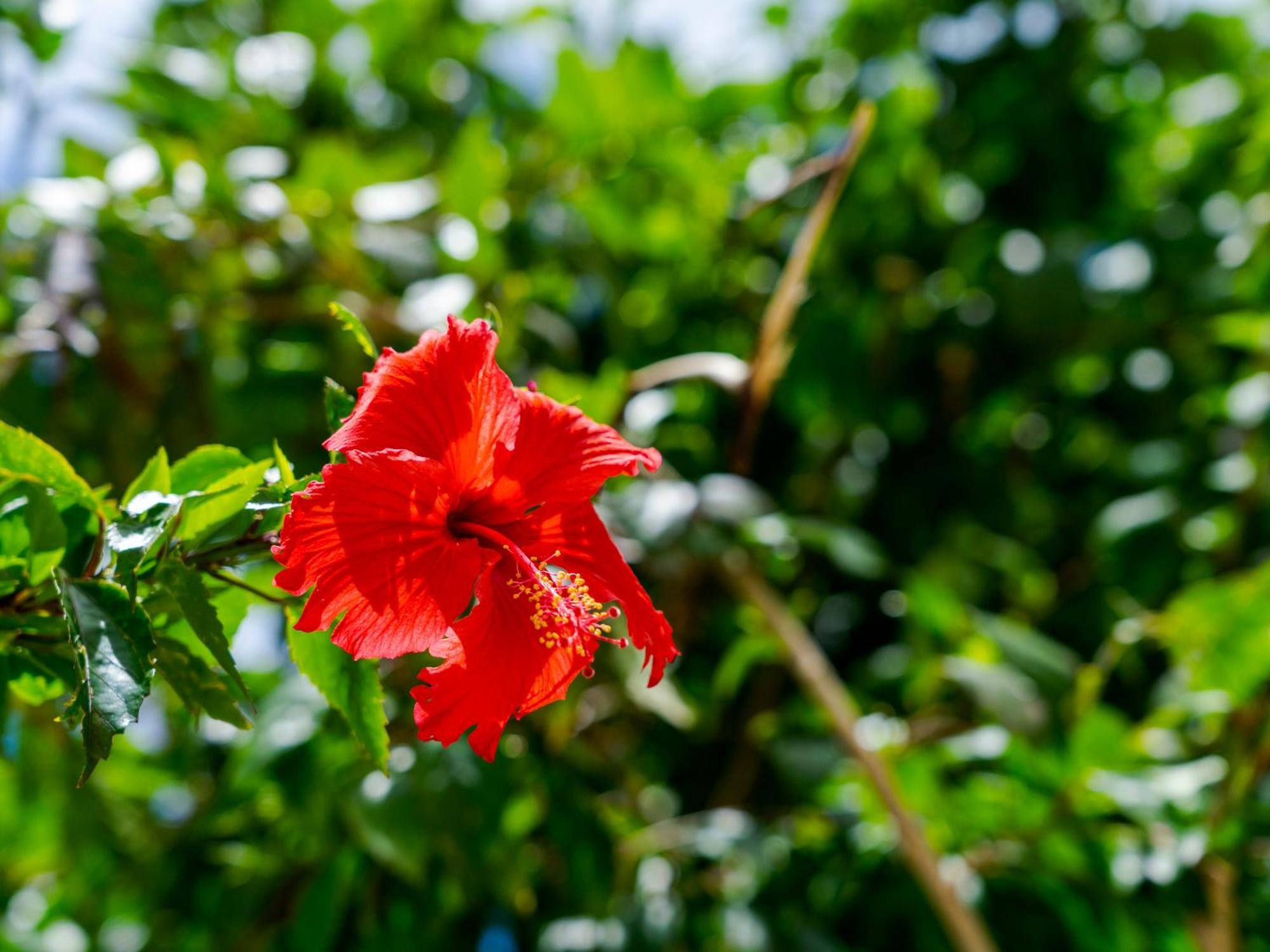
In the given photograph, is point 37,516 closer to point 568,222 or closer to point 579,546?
point 579,546

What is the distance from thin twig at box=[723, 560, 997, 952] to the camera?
0.96 m

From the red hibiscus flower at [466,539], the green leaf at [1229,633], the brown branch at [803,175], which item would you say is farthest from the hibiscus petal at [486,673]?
the green leaf at [1229,633]

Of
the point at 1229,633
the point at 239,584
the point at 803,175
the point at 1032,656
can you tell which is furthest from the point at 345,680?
the point at 1229,633

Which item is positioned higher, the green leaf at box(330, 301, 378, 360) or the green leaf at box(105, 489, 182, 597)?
the green leaf at box(330, 301, 378, 360)

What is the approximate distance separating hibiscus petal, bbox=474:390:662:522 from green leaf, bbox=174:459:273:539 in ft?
0.36

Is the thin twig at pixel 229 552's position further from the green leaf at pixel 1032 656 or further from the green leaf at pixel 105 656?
the green leaf at pixel 1032 656

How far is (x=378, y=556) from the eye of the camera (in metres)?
0.50

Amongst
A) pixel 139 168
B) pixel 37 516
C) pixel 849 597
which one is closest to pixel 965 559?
pixel 849 597

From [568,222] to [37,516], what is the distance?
0.99 metres

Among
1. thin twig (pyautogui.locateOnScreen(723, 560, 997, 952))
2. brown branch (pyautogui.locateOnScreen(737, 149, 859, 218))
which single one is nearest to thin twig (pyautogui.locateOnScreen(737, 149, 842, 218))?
brown branch (pyautogui.locateOnScreen(737, 149, 859, 218))

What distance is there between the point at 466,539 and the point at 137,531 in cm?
15

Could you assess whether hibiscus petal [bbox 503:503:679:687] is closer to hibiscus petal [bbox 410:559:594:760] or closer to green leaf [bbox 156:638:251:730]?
hibiscus petal [bbox 410:559:594:760]

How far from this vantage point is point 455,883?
41.1 inches

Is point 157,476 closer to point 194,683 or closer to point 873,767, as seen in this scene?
point 194,683
